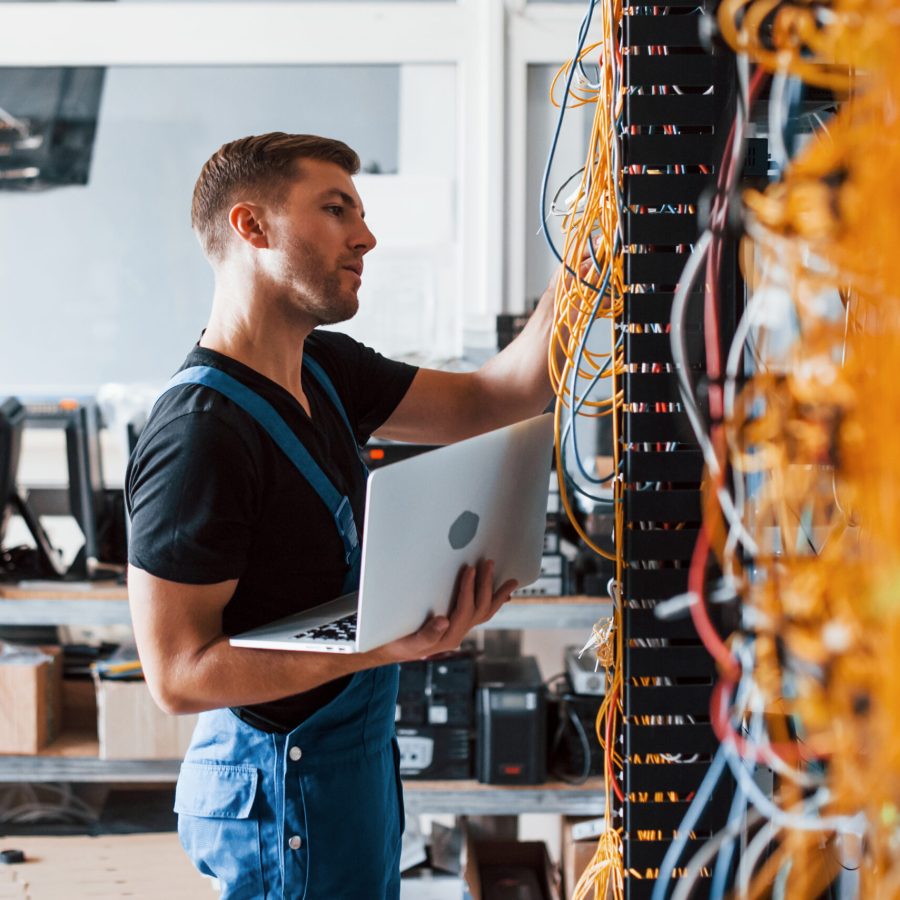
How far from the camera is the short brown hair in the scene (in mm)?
1568

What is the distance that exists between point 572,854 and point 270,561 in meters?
1.35

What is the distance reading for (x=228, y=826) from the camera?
1.46 m

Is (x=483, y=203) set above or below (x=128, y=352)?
above

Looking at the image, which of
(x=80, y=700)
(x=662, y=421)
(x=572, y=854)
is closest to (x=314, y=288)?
(x=662, y=421)

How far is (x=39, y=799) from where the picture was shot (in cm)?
300

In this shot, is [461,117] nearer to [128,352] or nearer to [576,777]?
[128,352]

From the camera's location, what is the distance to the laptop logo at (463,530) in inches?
47.6

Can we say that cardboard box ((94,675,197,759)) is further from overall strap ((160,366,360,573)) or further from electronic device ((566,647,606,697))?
overall strap ((160,366,360,573))

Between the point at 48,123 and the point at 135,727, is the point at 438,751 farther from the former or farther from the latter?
the point at 48,123

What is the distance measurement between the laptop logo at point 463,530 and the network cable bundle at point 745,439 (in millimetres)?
149

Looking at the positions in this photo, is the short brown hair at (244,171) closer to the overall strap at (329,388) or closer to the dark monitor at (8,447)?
the overall strap at (329,388)

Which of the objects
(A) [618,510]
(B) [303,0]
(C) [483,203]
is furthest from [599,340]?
(A) [618,510]

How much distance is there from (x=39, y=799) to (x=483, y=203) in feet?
6.58

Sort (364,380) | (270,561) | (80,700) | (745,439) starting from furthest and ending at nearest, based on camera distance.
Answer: (80,700) < (364,380) < (270,561) < (745,439)
